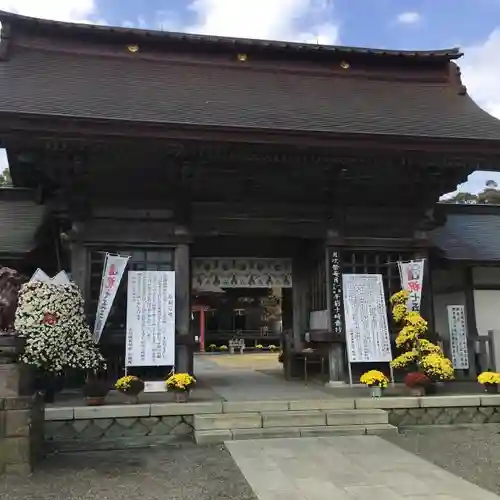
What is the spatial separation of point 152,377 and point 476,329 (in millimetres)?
6280

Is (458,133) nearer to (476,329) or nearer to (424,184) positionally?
(424,184)

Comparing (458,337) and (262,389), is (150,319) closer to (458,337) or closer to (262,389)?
(262,389)

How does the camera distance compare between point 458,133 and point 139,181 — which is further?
point 458,133

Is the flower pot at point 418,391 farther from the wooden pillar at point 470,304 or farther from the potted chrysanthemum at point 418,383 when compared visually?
the wooden pillar at point 470,304

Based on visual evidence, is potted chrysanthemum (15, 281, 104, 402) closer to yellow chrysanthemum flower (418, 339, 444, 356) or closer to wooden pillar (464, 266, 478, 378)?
yellow chrysanthemum flower (418, 339, 444, 356)

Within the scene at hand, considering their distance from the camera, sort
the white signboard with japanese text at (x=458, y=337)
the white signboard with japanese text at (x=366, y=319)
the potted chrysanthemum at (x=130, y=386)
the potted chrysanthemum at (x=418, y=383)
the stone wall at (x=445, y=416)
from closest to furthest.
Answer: the potted chrysanthemum at (x=130, y=386)
the stone wall at (x=445, y=416)
the potted chrysanthemum at (x=418, y=383)
the white signboard with japanese text at (x=366, y=319)
the white signboard with japanese text at (x=458, y=337)

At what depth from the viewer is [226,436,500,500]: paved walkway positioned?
14.3ft

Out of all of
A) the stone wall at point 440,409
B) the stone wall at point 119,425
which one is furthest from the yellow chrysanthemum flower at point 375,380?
the stone wall at point 119,425

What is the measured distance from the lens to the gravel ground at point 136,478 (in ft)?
14.7

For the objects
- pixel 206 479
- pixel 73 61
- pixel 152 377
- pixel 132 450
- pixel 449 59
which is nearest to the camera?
pixel 206 479

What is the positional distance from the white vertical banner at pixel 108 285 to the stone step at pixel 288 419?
2.08 meters

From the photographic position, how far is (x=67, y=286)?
23.7ft

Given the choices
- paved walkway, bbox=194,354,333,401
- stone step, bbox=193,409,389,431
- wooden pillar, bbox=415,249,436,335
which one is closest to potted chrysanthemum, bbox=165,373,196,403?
stone step, bbox=193,409,389,431

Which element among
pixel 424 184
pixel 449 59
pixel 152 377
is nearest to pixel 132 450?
pixel 152 377
